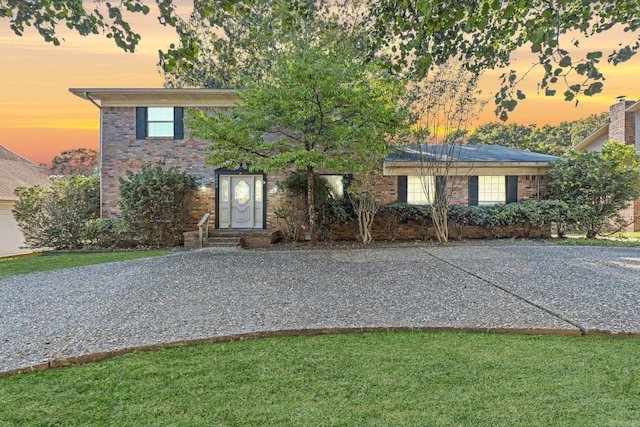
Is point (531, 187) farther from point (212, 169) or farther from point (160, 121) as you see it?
point (160, 121)

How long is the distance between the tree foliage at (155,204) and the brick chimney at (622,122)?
20.8 m

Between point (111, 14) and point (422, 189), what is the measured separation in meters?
12.9

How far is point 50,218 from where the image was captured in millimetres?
13398

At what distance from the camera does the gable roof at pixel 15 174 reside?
640 inches

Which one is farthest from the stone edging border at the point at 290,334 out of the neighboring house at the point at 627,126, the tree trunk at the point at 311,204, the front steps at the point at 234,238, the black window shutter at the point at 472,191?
the neighboring house at the point at 627,126

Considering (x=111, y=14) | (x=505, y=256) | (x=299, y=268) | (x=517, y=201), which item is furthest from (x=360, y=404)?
(x=517, y=201)

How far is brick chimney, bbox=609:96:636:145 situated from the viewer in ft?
65.5

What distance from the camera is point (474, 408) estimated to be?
9.46 feet

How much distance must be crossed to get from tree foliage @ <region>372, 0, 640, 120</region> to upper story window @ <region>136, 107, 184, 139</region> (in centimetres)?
1194

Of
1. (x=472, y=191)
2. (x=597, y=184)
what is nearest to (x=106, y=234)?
(x=472, y=191)

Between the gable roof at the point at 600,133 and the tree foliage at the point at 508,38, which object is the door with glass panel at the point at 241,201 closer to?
the tree foliage at the point at 508,38

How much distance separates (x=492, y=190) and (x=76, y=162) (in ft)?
72.6

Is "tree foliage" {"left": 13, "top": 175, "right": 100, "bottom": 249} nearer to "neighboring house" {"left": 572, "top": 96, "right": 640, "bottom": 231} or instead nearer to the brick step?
the brick step

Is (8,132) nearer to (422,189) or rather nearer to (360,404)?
(422,189)
